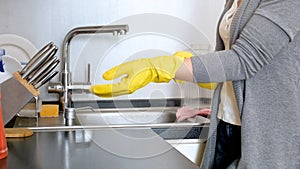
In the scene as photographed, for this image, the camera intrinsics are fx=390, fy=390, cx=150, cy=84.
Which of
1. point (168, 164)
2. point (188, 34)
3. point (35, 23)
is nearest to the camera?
point (168, 164)

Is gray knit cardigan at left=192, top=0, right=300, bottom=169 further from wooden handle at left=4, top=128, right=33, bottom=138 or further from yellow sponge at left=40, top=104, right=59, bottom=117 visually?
yellow sponge at left=40, top=104, right=59, bottom=117

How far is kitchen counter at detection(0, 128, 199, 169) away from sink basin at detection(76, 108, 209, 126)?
0.34m

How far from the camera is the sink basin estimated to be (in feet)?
4.51

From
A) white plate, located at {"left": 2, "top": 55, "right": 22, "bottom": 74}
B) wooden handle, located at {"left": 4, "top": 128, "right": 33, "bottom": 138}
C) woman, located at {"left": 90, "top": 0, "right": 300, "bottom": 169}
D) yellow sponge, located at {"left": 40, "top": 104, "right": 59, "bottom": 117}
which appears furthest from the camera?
white plate, located at {"left": 2, "top": 55, "right": 22, "bottom": 74}

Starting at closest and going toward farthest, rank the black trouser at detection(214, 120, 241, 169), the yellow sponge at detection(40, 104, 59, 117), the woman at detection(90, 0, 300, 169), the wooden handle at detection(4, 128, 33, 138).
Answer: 1. the woman at detection(90, 0, 300, 169)
2. the wooden handle at detection(4, 128, 33, 138)
3. the black trouser at detection(214, 120, 241, 169)
4. the yellow sponge at detection(40, 104, 59, 117)

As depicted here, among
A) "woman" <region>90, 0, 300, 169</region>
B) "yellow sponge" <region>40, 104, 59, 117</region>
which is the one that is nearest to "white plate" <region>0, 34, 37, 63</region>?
"yellow sponge" <region>40, 104, 59, 117</region>

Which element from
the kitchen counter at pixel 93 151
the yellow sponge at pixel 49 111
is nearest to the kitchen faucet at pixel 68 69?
the yellow sponge at pixel 49 111

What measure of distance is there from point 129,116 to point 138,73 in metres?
0.73

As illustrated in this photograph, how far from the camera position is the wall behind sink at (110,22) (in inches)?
62.4

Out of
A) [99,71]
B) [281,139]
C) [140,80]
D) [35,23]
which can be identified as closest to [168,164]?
[140,80]

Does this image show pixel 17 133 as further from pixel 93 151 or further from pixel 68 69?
pixel 68 69

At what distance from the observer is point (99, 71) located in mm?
1639

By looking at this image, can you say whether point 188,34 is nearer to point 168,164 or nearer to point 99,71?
point 99,71

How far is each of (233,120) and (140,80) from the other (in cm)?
38
